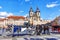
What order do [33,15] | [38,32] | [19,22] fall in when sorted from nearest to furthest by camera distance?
1. [38,32]
2. [19,22]
3. [33,15]

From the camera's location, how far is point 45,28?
1844 centimetres

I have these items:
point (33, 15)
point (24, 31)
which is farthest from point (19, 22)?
point (24, 31)

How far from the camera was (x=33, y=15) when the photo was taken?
181 ft

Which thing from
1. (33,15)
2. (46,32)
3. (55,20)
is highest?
(33,15)

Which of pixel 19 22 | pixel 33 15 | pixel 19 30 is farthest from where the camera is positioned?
pixel 33 15

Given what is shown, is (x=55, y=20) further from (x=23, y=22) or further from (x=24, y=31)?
(x=23, y=22)

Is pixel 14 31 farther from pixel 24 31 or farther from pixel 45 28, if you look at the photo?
pixel 45 28

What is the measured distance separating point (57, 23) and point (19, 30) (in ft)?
37.3

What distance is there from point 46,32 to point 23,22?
27137 mm

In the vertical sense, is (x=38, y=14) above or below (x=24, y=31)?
above

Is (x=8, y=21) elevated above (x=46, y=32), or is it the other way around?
(x=8, y=21)

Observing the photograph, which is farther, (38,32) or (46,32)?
(46,32)

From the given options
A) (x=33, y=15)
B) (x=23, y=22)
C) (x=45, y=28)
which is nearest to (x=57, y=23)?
(x=45, y=28)

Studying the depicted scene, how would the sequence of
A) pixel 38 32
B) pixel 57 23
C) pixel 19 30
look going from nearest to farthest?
pixel 38 32, pixel 19 30, pixel 57 23
